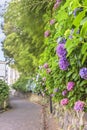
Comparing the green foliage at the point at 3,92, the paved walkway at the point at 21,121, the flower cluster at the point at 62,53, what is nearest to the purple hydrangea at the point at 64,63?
the flower cluster at the point at 62,53

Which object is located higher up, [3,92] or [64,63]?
[64,63]

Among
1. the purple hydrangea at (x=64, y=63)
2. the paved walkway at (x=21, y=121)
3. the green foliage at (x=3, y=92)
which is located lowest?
the paved walkway at (x=21, y=121)

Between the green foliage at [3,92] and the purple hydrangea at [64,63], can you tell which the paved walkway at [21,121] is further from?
the purple hydrangea at [64,63]

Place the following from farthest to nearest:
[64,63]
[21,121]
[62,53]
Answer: [21,121], [64,63], [62,53]

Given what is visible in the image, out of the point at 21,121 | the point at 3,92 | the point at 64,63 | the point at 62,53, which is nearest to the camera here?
the point at 62,53

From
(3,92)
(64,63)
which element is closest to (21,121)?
(3,92)

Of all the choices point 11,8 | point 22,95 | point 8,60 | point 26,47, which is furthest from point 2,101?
point 22,95

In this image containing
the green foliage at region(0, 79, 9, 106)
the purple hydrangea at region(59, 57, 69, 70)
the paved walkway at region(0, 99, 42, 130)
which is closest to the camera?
the purple hydrangea at region(59, 57, 69, 70)

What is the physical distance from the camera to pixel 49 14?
19.9ft

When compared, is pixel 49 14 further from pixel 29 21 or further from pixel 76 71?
pixel 76 71

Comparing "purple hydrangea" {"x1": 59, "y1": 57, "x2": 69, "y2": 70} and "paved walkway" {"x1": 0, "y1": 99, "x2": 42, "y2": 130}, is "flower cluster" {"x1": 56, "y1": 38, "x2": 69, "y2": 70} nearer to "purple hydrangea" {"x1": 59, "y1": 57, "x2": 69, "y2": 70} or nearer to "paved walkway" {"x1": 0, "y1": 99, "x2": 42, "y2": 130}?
"purple hydrangea" {"x1": 59, "y1": 57, "x2": 69, "y2": 70}

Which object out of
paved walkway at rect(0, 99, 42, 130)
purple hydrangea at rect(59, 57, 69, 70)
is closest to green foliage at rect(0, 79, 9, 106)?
paved walkway at rect(0, 99, 42, 130)

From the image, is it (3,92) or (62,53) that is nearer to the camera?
(62,53)

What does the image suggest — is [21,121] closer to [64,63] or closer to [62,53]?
[64,63]
